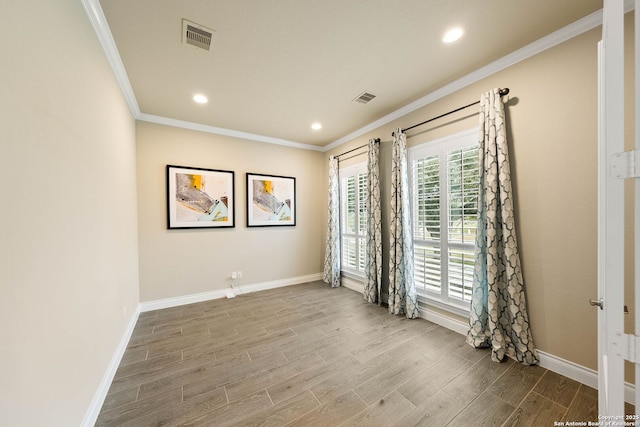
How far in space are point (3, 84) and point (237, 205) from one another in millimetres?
3113

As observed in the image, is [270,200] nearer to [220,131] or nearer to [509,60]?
[220,131]

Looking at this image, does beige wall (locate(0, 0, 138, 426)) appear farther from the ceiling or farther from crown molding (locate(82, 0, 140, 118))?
the ceiling

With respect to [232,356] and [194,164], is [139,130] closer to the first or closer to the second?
[194,164]

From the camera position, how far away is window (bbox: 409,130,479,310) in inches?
95.7

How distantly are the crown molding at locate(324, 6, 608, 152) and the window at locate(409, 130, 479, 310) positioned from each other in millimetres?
537

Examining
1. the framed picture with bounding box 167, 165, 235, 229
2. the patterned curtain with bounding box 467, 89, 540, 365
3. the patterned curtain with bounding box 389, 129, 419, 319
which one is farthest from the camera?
the framed picture with bounding box 167, 165, 235, 229

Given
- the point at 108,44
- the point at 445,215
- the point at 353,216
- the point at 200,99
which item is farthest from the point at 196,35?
the point at 353,216

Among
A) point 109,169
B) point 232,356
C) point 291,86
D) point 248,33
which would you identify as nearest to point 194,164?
point 109,169

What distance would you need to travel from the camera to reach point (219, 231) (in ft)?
A: 12.4

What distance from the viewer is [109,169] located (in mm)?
2023

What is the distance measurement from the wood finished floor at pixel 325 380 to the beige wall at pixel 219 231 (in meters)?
0.84

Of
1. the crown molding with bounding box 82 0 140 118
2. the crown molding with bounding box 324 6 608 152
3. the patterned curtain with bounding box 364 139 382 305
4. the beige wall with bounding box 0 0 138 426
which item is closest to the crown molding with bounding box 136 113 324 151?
the crown molding with bounding box 82 0 140 118

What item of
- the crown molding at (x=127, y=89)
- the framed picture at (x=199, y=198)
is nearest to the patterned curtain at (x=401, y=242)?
the crown molding at (x=127, y=89)

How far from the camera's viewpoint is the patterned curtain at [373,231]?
3.38 metres
